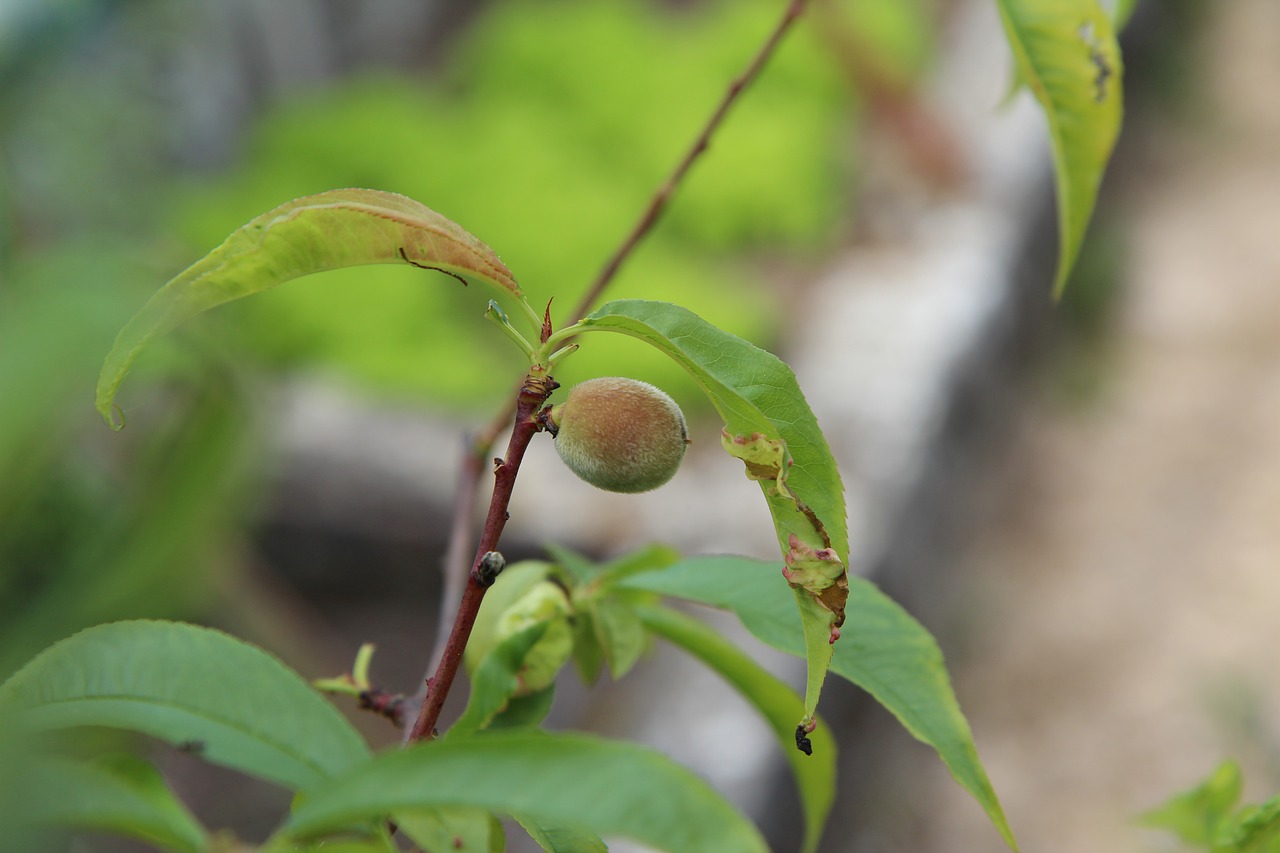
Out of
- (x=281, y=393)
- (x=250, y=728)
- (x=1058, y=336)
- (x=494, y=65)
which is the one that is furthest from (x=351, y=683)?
(x=494, y=65)

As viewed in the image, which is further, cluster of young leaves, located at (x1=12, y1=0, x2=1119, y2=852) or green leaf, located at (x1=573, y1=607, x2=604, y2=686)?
green leaf, located at (x1=573, y1=607, x2=604, y2=686)

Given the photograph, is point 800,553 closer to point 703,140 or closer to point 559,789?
point 559,789

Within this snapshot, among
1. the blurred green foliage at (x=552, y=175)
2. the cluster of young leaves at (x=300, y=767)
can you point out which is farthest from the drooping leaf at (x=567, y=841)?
the blurred green foliage at (x=552, y=175)

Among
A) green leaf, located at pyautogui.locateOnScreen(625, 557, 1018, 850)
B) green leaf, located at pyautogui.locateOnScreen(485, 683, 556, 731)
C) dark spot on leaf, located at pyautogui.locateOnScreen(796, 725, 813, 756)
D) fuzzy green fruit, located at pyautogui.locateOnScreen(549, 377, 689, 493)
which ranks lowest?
green leaf, located at pyautogui.locateOnScreen(485, 683, 556, 731)

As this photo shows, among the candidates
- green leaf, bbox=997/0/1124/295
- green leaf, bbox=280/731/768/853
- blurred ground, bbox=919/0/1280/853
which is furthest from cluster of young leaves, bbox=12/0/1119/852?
blurred ground, bbox=919/0/1280/853

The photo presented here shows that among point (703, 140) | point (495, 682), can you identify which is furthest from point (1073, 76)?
point (495, 682)

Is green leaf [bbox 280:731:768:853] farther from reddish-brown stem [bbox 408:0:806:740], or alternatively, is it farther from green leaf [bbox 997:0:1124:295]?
green leaf [bbox 997:0:1124:295]

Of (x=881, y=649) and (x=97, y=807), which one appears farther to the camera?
(x=881, y=649)

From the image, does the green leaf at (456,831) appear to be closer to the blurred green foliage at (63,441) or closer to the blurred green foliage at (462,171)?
the blurred green foliage at (63,441)
